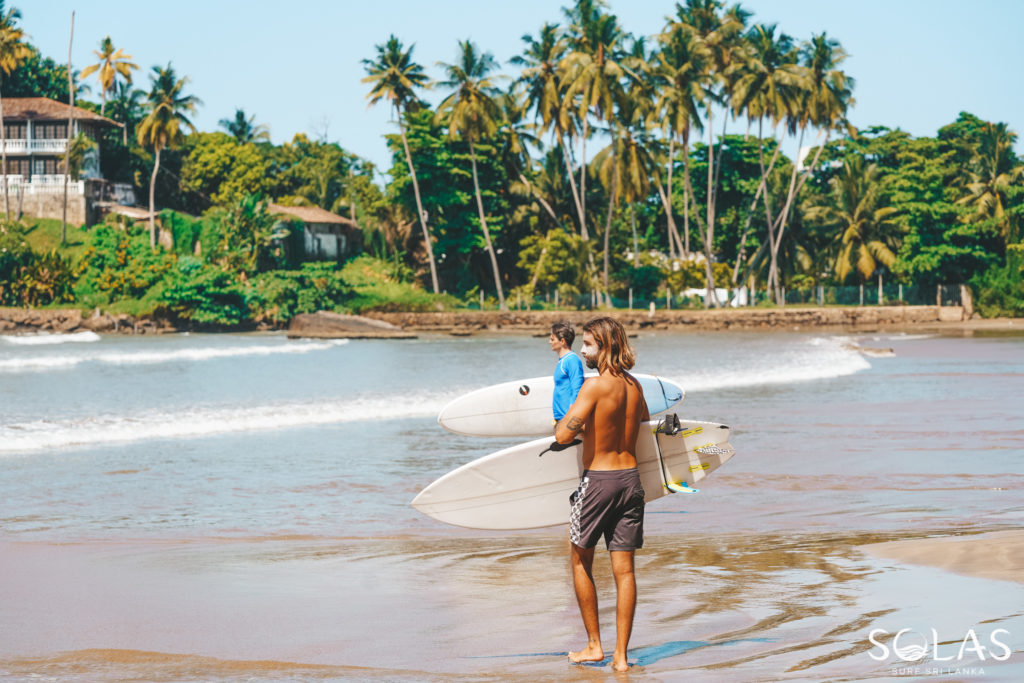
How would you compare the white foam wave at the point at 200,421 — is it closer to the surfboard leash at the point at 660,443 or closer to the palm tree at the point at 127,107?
the surfboard leash at the point at 660,443

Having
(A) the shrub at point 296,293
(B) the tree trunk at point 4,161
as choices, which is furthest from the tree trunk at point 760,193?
(B) the tree trunk at point 4,161

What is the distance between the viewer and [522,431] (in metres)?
7.47

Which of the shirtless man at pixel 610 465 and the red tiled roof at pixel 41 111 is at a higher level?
the red tiled roof at pixel 41 111

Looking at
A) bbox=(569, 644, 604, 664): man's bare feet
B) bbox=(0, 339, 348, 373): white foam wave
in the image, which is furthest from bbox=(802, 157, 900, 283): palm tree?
bbox=(569, 644, 604, 664): man's bare feet

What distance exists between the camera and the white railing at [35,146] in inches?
2432

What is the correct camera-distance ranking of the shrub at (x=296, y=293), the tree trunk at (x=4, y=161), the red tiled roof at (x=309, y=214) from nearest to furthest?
1. the shrub at (x=296, y=293)
2. the tree trunk at (x=4, y=161)
3. the red tiled roof at (x=309, y=214)

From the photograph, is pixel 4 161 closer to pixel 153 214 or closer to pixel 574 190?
pixel 153 214

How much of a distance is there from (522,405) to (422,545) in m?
1.17

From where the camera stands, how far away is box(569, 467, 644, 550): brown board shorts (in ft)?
14.8

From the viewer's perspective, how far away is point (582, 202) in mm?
55688

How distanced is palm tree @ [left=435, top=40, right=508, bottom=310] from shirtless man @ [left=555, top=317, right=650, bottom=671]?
4994 centimetres

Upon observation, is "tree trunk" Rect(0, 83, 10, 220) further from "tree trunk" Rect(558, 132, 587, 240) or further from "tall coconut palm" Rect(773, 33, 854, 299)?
"tall coconut palm" Rect(773, 33, 854, 299)

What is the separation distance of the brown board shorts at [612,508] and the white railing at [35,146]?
62885mm

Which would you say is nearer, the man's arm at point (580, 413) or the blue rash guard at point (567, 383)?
the man's arm at point (580, 413)
